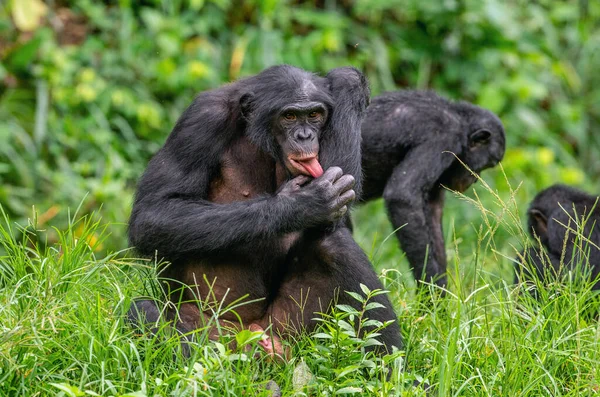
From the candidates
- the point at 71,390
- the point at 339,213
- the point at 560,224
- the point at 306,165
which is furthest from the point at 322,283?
the point at 560,224

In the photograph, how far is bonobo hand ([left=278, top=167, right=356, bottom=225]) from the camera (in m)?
4.86

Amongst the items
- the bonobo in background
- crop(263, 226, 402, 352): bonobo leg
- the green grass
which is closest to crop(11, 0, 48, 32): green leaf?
the bonobo in background

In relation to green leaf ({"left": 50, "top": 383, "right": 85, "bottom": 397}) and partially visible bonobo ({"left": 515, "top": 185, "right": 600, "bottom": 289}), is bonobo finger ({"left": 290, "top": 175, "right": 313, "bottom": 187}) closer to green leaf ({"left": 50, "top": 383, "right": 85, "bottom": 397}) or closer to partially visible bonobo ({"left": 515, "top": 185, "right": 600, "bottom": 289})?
green leaf ({"left": 50, "top": 383, "right": 85, "bottom": 397})

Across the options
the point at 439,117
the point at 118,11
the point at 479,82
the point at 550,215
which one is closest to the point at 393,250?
the point at 439,117

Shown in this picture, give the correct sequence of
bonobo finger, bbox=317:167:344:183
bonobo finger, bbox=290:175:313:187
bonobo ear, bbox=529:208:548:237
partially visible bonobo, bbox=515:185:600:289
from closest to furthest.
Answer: bonobo finger, bbox=317:167:344:183
bonobo finger, bbox=290:175:313:187
partially visible bonobo, bbox=515:185:600:289
bonobo ear, bbox=529:208:548:237

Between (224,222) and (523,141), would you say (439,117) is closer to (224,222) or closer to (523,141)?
(224,222)

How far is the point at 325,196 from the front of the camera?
4.85m

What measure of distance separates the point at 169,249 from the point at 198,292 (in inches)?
14.7

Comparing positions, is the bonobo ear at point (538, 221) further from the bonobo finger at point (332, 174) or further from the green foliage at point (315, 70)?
the bonobo finger at point (332, 174)

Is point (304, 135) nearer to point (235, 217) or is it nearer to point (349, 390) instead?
point (235, 217)

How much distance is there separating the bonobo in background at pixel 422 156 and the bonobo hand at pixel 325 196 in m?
2.49

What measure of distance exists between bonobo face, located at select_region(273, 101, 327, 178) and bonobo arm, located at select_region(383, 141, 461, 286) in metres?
2.33

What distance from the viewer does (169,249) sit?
5000mm

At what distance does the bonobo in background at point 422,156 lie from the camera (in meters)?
7.44
